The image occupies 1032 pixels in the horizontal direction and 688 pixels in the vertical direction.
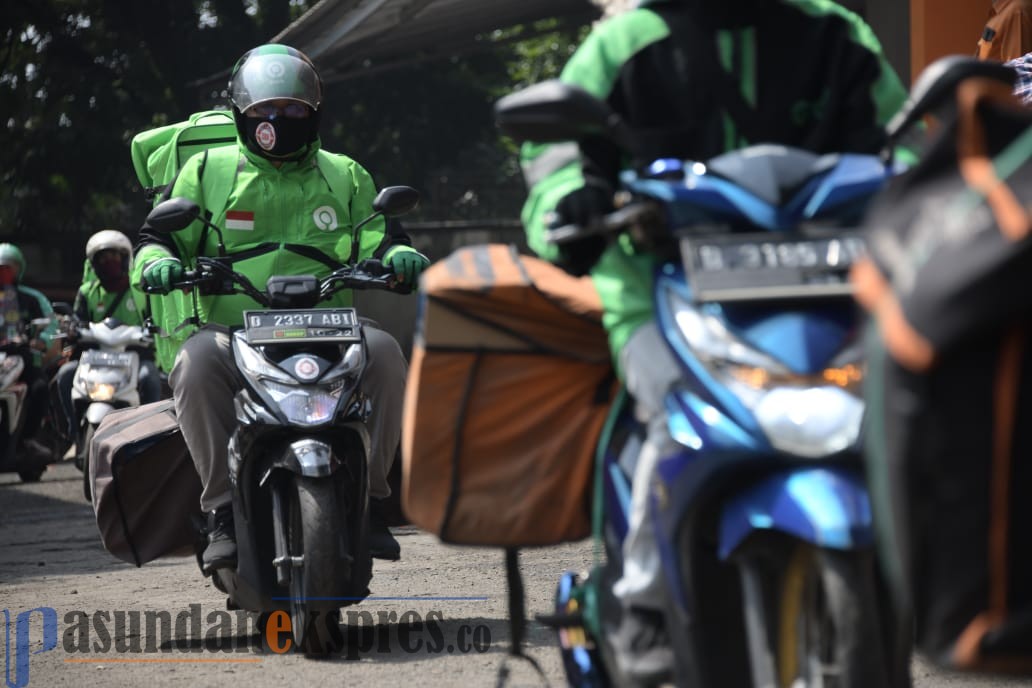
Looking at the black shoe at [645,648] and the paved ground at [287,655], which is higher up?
the black shoe at [645,648]

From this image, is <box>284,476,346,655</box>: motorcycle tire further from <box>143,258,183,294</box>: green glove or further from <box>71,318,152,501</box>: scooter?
<box>71,318,152,501</box>: scooter

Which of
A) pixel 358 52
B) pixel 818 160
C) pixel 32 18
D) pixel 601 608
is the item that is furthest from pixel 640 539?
pixel 32 18

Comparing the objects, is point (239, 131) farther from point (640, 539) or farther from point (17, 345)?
point (17, 345)

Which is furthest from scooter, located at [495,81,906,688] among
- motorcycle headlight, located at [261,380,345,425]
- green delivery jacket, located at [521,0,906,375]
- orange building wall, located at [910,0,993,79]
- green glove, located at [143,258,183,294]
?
orange building wall, located at [910,0,993,79]

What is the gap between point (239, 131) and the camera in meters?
7.07

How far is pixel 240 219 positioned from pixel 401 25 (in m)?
13.2

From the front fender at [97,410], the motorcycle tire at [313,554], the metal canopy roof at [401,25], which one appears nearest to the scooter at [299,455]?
the motorcycle tire at [313,554]

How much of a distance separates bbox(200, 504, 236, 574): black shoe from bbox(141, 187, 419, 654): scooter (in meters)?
0.05

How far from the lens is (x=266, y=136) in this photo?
6.99 meters

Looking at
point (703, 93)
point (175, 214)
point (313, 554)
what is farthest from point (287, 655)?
point (703, 93)

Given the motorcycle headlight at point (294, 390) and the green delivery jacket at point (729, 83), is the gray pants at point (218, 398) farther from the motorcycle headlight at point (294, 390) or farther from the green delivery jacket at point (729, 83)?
the green delivery jacket at point (729, 83)

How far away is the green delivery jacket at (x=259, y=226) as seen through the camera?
23.0 ft

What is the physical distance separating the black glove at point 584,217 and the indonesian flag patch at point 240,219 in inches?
122

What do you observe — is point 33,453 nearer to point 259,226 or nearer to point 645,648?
point 259,226
